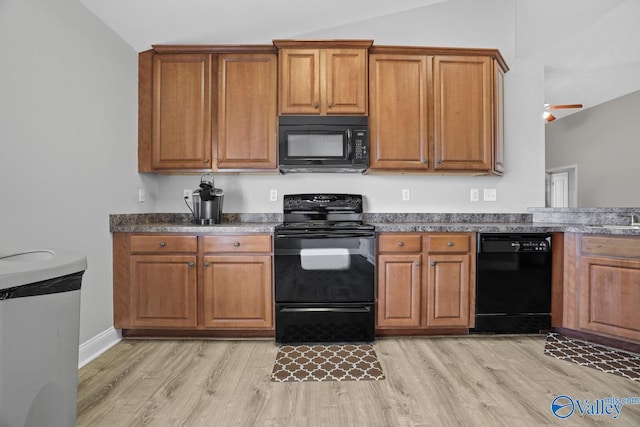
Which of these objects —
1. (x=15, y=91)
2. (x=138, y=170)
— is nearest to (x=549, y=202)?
(x=138, y=170)

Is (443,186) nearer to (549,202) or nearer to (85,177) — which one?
(549,202)

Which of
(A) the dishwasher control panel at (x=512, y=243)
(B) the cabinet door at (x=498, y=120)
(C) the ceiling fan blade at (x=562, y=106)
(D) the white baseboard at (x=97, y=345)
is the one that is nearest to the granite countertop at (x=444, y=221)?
(A) the dishwasher control panel at (x=512, y=243)

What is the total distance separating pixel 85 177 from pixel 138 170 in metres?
0.61

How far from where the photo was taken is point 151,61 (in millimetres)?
2732

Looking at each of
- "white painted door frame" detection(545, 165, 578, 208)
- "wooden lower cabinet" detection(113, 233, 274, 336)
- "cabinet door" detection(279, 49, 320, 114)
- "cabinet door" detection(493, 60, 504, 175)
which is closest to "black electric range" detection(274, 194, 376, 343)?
"wooden lower cabinet" detection(113, 233, 274, 336)

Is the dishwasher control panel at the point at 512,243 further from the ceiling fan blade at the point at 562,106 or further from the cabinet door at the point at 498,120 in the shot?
the ceiling fan blade at the point at 562,106

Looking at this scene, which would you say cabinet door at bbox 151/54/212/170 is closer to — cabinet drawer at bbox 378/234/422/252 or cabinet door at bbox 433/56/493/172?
cabinet drawer at bbox 378/234/422/252

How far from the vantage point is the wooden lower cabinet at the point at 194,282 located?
2432mm

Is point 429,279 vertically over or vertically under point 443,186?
under

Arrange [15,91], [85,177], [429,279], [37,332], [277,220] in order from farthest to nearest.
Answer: [277,220]
[429,279]
[85,177]
[15,91]
[37,332]

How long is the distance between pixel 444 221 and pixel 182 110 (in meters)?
2.43

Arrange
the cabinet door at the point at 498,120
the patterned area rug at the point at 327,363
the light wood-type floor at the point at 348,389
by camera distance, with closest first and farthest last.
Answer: the light wood-type floor at the point at 348,389 → the patterned area rug at the point at 327,363 → the cabinet door at the point at 498,120

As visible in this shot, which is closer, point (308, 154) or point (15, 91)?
point (15, 91)

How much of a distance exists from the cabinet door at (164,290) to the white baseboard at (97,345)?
208 mm
